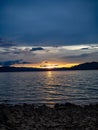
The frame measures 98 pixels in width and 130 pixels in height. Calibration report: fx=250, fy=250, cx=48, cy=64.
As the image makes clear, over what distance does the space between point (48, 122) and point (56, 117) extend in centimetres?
251

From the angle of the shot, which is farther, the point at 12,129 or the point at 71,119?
the point at 71,119

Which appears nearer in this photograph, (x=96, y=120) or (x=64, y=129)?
(x=64, y=129)

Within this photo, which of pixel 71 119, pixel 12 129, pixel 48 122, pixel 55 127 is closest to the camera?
pixel 12 129

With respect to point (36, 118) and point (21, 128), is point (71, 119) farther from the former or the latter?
point (21, 128)

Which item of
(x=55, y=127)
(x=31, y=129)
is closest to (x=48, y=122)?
(x=55, y=127)

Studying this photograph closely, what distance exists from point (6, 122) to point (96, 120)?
6851 millimetres

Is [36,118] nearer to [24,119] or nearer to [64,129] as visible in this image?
[24,119]

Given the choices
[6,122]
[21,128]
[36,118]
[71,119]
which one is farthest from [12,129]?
[71,119]

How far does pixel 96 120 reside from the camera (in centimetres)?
1925

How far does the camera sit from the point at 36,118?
65.3 ft

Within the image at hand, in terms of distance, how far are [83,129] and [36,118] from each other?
188 inches

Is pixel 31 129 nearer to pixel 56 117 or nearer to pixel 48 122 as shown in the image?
pixel 48 122

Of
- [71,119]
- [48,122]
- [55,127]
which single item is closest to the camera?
[55,127]

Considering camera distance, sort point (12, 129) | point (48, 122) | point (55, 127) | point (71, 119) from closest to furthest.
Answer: point (12, 129) → point (55, 127) → point (48, 122) → point (71, 119)
